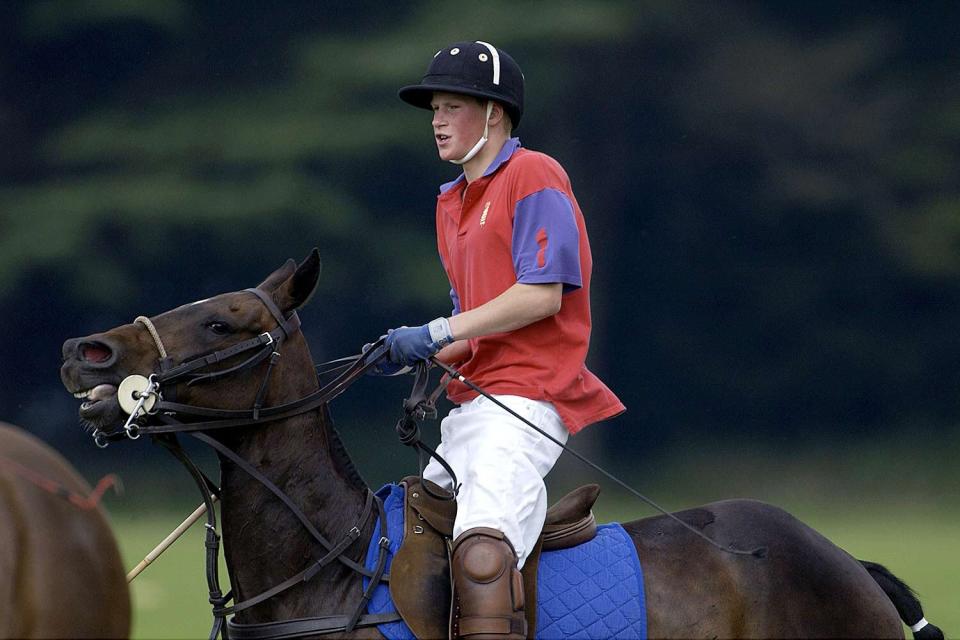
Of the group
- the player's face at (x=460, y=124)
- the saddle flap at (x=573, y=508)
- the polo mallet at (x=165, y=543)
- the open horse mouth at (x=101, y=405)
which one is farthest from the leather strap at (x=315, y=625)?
the player's face at (x=460, y=124)

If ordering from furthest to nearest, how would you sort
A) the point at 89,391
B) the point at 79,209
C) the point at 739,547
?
1. the point at 79,209
2. the point at 739,547
3. the point at 89,391

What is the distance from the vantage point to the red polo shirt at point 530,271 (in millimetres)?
3691

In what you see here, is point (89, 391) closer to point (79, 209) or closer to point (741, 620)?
point (741, 620)

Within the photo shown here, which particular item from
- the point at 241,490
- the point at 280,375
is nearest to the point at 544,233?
the point at 280,375

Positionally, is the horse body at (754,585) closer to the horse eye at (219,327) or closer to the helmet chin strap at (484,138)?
the helmet chin strap at (484,138)

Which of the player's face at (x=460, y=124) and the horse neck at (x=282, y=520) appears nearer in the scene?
the horse neck at (x=282, y=520)

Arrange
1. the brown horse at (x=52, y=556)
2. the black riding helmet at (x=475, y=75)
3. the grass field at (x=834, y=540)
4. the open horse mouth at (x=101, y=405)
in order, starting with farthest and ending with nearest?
the grass field at (x=834, y=540), the black riding helmet at (x=475, y=75), the open horse mouth at (x=101, y=405), the brown horse at (x=52, y=556)

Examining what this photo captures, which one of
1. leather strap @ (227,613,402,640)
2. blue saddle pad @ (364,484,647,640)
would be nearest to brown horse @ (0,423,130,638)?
leather strap @ (227,613,402,640)

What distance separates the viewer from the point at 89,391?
3.35 m

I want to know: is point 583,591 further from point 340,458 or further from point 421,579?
point 340,458

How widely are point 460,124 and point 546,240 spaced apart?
1.61 ft

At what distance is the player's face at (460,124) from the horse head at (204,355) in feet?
1.94

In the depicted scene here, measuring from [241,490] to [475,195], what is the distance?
1.09 metres

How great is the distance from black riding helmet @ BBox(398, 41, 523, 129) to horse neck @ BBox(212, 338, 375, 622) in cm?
91
